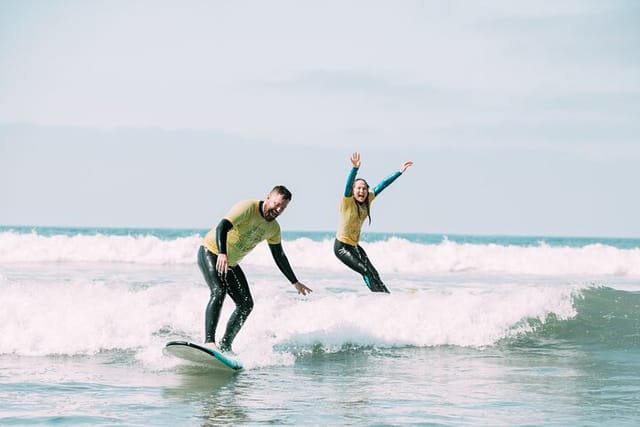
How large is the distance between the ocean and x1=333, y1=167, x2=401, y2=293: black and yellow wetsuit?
833 millimetres

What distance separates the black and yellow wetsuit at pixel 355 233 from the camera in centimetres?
1092

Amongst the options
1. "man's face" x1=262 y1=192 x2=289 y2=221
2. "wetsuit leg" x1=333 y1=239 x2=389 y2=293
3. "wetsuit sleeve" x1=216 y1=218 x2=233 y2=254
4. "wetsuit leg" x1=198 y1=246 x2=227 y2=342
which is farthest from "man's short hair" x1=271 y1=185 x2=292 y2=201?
"wetsuit leg" x1=333 y1=239 x2=389 y2=293

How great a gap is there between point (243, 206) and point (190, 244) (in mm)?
24523

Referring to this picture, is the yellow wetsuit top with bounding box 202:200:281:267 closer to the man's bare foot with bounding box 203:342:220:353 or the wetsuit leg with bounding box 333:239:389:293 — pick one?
the man's bare foot with bounding box 203:342:220:353

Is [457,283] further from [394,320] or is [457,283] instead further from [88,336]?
[88,336]

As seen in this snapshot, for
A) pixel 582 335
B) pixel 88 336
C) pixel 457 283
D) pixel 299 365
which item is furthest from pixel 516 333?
pixel 457 283

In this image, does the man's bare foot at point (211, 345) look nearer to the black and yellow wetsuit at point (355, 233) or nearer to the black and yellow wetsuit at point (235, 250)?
the black and yellow wetsuit at point (235, 250)

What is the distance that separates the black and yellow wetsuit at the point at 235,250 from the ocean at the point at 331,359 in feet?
2.34

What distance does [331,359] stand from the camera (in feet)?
33.6

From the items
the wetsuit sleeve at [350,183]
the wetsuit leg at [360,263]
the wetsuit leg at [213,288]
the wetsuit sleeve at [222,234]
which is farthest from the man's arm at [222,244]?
the wetsuit leg at [360,263]

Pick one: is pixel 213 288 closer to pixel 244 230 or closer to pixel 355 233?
pixel 244 230

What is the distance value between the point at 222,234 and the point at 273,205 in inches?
23.3

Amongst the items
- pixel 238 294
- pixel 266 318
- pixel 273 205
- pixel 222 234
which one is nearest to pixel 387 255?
pixel 266 318

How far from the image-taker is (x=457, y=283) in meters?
22.7
